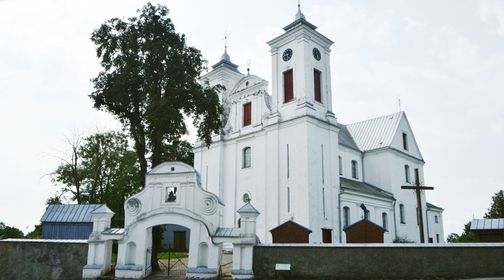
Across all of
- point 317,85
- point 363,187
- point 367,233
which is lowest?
point 367,233

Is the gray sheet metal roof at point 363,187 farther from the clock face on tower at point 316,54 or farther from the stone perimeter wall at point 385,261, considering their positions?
the stone perimeter wall at point 385,261

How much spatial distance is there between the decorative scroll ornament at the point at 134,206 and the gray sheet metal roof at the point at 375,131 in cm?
2221

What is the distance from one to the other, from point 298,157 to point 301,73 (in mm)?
5089

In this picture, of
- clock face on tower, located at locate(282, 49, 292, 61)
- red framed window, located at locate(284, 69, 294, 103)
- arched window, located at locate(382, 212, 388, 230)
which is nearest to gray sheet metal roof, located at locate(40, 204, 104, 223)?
red framed window, located at locate(284, 69, 294, 103)

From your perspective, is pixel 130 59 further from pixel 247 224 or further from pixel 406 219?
pixel 406 219

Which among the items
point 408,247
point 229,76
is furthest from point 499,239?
point 229,76

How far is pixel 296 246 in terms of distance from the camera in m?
14.7

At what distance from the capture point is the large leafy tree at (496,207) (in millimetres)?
42394

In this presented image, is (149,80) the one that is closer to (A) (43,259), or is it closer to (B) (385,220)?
(A) (43,259)

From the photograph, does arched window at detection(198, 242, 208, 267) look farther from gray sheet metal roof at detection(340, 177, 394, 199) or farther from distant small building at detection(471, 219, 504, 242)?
gray sheet metal roof at detection(340, 177, 394, 199)

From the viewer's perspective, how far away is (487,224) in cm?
2012

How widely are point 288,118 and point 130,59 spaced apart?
415 inches

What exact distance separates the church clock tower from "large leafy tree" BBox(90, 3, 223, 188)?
23.3 feet

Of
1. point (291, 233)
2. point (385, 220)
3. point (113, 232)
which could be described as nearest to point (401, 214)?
point (385, 220)
